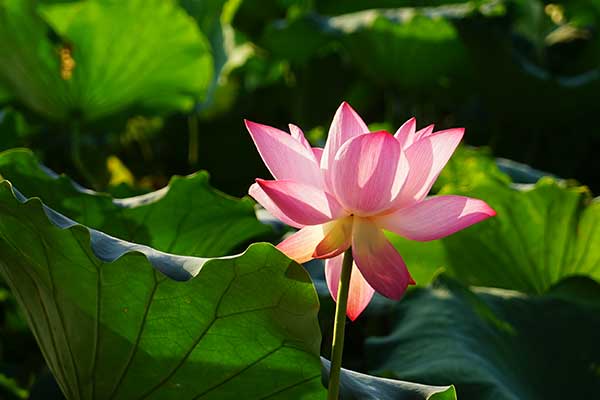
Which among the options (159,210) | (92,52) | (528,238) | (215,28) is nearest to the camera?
(159,210)

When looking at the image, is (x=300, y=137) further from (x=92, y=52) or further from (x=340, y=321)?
(x=92, y=52)

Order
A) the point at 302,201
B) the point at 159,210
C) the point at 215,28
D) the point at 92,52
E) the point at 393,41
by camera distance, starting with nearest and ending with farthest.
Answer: the point at 302,201, the point at 159,210, the point at 92,52, the point at 393,41, the point at 215,28

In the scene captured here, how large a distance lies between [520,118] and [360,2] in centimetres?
55

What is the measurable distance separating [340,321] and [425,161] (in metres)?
0.12

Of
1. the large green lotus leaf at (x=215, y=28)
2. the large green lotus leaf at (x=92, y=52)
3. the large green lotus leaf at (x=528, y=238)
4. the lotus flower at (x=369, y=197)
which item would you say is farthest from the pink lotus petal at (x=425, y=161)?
the large green lotus leaf at (x=215, y=28)

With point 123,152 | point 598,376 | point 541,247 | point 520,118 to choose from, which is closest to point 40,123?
point 123,152

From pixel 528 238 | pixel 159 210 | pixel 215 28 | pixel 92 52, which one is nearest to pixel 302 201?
pixel 159 210

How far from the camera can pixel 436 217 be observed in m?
0.72

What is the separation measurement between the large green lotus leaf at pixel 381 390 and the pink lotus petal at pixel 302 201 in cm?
18

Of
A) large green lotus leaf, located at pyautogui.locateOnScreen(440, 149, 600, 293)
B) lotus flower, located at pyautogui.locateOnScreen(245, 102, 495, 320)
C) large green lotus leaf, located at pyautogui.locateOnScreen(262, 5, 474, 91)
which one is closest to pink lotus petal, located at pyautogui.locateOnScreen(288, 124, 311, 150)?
lotus flower, located at pyautogui.locateOnScreen(245, 102, 495, 320)

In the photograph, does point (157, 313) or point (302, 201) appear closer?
point (302, 201)

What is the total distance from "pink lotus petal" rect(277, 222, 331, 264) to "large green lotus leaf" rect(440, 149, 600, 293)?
670 millimetres

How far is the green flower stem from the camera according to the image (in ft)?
2.36

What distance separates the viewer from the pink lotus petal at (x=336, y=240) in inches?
28.6
